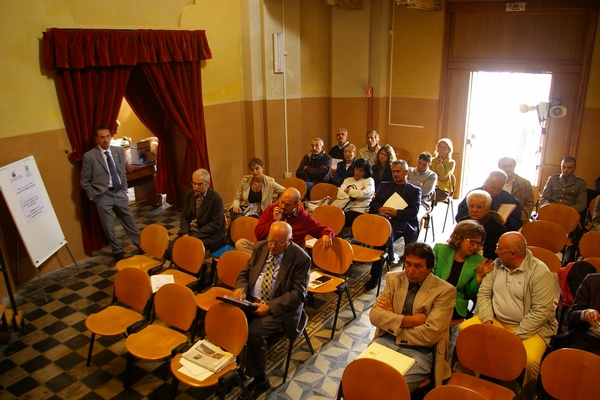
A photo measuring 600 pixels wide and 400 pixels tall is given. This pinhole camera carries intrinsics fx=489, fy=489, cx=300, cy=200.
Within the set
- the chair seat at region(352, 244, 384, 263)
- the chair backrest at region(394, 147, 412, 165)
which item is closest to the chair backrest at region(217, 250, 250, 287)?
the chair seat at region(352, 244, 384, 263)

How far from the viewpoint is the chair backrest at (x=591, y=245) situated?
4926 mm

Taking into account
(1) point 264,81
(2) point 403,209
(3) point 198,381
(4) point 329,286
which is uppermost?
(1) point 264,81

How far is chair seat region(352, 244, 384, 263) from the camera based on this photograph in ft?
17.2

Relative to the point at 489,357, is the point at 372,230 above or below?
above

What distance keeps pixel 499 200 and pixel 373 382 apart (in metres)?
3.14

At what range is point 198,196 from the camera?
224 inches

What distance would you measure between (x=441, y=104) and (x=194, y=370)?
270 inches

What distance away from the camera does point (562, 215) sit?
584 centimetres

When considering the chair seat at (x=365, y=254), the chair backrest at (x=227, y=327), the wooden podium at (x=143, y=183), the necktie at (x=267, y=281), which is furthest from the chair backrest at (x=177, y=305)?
the wooden podium at (x=143, y=183)


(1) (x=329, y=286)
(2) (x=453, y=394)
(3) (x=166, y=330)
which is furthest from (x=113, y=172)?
(2) (x=453, y=394)

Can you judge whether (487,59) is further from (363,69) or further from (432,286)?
(432,286)

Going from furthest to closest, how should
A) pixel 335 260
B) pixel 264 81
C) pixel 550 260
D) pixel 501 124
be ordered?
pixel 501 124, pixel 264 81, pixel 335 260, pixel 550 260

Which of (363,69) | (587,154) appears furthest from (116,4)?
(587,154)

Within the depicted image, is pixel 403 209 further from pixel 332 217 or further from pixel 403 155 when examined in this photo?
pixel 403 155
